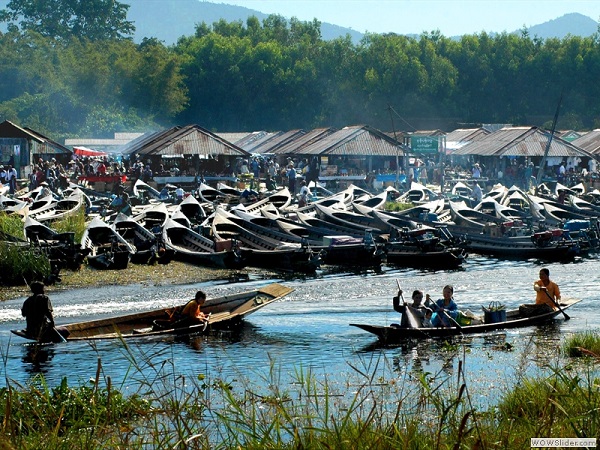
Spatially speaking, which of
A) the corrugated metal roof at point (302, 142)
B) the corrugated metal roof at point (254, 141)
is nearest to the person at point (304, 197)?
the corrugated metal roof at point (302, 142)

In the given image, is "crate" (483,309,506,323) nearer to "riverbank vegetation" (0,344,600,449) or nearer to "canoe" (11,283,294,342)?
"canoe" (11,283,294,342)

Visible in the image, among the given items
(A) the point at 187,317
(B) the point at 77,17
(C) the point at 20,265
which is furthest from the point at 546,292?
(B) the point at 77,17

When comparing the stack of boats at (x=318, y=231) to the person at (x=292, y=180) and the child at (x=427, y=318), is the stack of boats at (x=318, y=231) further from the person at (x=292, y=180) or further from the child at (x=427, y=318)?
the child at (x=427, y=318)

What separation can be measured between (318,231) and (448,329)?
14.0 m

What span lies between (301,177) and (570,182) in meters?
13.7

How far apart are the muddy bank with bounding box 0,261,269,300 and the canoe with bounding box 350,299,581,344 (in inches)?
371

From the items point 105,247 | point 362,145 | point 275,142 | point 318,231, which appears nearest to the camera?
point 105,247

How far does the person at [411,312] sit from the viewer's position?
17.2m

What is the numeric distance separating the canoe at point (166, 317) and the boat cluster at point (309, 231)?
6611mm

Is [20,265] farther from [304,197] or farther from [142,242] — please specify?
[304,197]

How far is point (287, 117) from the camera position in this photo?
270 ft

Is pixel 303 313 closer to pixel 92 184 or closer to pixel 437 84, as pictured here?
pixel 92 184

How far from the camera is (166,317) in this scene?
18.6m

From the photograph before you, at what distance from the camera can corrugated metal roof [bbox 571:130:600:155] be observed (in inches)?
2075
